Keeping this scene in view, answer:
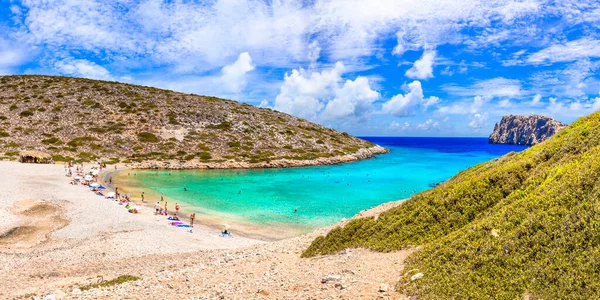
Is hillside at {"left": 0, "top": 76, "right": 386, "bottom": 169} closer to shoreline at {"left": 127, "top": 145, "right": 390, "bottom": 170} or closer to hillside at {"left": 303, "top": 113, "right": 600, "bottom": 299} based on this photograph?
shoreline at {"left": 127, "top": 145, "right": 390, "bottom": 170}

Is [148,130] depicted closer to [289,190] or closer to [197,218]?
[289,190]

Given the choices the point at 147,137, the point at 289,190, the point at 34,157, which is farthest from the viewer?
the point at 147,137

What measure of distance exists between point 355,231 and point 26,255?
69.8 feet

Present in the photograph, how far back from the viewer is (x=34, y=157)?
64.9 meters

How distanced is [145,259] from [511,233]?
20806 mm

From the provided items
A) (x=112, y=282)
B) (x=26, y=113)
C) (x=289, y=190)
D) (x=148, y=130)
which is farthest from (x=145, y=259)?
(x=26, y=113)

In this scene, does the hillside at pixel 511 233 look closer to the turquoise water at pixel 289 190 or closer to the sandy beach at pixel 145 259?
the sandy beach at pixel 145 259

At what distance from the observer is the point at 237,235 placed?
29.7 metres

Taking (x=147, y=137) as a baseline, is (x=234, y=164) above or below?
below

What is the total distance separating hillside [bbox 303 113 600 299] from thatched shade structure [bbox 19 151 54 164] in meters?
70.5

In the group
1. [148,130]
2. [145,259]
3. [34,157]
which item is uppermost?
[148,130]

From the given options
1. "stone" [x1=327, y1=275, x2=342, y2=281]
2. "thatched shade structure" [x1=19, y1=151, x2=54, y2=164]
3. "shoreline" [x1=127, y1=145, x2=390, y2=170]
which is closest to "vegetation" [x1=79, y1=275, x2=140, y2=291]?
"stone" [x1=327, y1=275, x2=342, y2=281]

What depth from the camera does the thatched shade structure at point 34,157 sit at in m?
63.8

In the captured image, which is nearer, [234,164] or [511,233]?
[511,233]
